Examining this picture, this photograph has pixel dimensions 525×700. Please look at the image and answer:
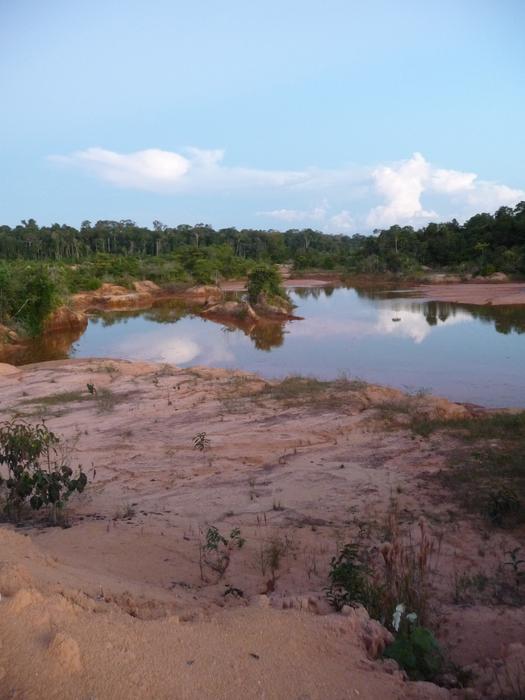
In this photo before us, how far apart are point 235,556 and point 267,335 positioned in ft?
67.5

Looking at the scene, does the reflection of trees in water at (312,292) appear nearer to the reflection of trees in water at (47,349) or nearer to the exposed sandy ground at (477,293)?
the exposed sandy ground at (477,293)

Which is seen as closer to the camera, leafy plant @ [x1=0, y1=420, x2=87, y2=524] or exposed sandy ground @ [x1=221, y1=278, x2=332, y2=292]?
leafy plant @ [x1=0, y1=420, x2=87, y2=524]

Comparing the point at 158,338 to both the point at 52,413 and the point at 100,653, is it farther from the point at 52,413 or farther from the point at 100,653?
the point at 100,653

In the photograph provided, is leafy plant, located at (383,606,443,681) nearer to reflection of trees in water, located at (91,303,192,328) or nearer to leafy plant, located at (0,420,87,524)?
leafy plant, located at (0,420,87,524)

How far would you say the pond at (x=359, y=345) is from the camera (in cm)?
1496

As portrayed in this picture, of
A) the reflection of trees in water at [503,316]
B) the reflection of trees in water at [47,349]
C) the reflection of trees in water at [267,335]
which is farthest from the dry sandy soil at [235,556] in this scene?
the reflection of trees in water at [503,316]

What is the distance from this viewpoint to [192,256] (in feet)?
174

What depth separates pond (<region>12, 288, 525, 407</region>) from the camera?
15.0m

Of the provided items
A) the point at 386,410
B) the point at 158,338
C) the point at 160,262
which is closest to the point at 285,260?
the point at 160,262

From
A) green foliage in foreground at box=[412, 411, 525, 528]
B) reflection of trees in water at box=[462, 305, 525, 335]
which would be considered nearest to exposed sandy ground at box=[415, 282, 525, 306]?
reflection of trees in water at box=[462, 305, 525, 335]

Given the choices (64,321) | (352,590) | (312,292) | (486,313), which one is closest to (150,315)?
(64,321)

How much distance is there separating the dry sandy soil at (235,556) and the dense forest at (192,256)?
568 inches

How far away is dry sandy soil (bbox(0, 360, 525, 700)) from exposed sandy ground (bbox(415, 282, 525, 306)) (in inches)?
1014

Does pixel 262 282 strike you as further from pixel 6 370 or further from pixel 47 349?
pixel 6 370
